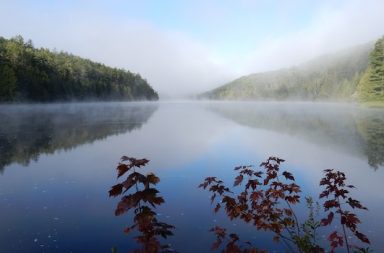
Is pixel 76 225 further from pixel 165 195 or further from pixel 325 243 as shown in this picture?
pixel 325 243

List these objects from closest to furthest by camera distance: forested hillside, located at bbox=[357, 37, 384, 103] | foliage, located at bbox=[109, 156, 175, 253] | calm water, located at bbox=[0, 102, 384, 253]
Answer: foliage, located at bbox=[109, 156, 175, 253] → calm water, located at bbox=[0, 102, 384, 253] → forested hillside, located at bbox=[357, 37, 384, 103]

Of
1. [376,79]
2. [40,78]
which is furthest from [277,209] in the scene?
[40,78]

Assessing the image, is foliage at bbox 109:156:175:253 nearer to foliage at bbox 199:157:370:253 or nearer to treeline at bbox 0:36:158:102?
foliage at bbox 199:157:370:253

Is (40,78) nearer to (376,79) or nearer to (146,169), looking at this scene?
(376,79)

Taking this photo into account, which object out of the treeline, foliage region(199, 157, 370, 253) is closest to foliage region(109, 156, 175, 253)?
foliage region(199, 157, 370, 253)

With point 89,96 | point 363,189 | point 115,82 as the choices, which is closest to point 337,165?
point 363,189

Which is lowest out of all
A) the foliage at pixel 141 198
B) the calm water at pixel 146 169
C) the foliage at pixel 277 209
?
the calm water at pixel 146 169

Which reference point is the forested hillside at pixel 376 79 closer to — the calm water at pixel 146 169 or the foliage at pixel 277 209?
the calm water at pixel 146 169

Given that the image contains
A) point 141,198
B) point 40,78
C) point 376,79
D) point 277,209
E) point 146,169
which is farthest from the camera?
point 40,78

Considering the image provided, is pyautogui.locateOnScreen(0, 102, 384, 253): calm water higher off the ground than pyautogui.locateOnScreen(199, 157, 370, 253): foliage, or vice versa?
pyautogui.locateOnScreen(199, 157, 370, 253): foliage

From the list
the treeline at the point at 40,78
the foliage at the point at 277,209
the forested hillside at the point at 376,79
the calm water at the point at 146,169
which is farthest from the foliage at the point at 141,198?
the treeline at the point at 40,78

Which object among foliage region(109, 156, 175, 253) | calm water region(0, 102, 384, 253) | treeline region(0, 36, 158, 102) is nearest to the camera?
foliage region(109, 156, 175, 253)

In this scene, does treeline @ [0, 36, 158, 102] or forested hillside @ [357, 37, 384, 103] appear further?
treeline @ [0, 36, 158, 102]

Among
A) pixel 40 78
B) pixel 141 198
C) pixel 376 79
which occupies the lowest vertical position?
pixel 376 79
